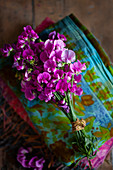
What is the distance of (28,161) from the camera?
3.43ft

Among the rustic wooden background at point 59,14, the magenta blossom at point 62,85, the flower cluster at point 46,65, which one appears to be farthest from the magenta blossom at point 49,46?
the rustic wooden background at point 59,14

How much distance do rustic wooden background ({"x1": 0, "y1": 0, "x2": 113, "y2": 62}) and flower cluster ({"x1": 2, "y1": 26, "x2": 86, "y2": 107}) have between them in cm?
50

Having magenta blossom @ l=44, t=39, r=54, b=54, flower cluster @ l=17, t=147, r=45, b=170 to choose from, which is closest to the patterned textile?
flower cluster @ l=17, t=147, r=45, b=170

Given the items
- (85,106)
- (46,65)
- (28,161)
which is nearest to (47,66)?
(46,65)

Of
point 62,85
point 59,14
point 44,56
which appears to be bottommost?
point 62,85

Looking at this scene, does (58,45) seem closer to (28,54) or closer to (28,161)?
(28,54)

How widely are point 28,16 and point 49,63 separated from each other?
67cm

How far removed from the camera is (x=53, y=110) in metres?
0.91

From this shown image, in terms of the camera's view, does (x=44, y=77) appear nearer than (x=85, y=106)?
Yes

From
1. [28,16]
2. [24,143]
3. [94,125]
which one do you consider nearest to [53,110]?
[94,125]

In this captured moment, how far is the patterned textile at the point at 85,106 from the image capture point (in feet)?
2.93

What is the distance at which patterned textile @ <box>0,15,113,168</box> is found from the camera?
0.89 meters

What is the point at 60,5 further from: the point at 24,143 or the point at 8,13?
the point at 24,143

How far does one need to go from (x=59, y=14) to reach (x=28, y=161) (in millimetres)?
886
